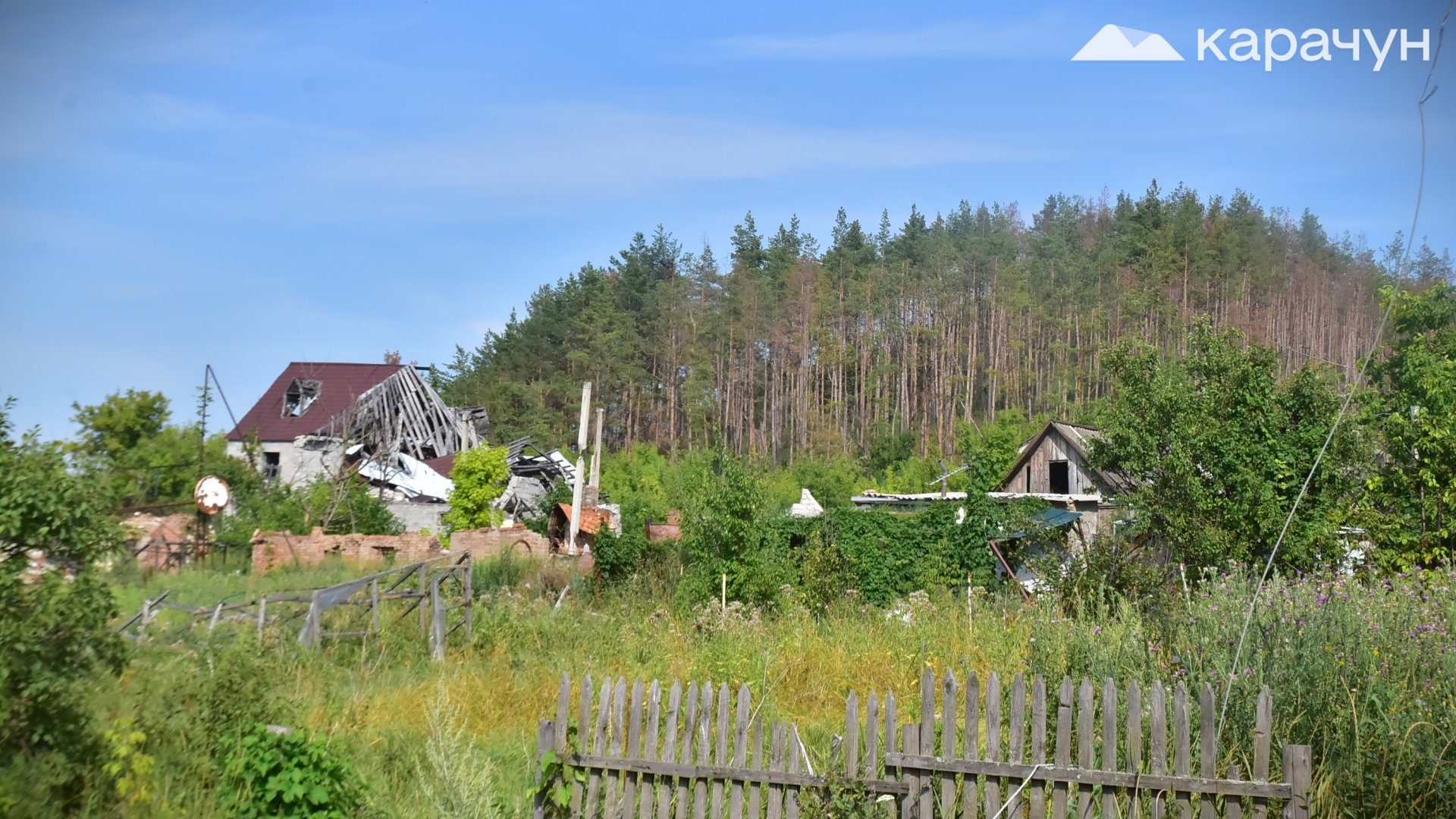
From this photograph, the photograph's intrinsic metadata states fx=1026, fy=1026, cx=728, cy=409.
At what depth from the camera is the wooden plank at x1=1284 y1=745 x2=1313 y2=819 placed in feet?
16.2

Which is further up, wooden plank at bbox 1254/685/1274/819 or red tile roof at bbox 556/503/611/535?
wooden plank at bbox 1254/685/1274/819

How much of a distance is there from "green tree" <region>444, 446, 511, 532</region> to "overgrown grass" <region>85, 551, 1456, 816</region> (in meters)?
20.4

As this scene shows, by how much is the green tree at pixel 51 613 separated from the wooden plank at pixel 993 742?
457 centimetres

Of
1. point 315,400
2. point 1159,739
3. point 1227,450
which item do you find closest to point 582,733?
point 1159,739

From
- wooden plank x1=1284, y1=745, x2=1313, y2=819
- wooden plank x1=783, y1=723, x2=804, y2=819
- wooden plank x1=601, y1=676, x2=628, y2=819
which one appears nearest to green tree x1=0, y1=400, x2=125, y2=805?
wooden plank x1=601, y1=676, x2=628, y2=819

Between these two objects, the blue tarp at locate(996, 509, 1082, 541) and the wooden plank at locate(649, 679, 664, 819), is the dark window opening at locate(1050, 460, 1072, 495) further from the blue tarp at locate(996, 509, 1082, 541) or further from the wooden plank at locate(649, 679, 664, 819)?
the wooden plank at locate(649, 679, 664, 819)

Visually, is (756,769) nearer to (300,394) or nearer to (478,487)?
(478,487)

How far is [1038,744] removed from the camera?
515cm

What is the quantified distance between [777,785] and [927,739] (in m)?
0.92

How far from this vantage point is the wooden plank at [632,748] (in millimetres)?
6082

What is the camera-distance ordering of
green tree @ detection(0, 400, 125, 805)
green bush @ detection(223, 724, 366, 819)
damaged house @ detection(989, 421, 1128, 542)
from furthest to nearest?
damaged house @ detection(989, 421, 1128, 542) < green bush @ detection(223, 724, 366, 819) < green tree @ detection(0, 400, 125, 805)

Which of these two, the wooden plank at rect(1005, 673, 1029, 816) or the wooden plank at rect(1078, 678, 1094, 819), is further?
the wooden plank at rect(1005, 673, 1029, 816)

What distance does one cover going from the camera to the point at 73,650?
5.14 metres

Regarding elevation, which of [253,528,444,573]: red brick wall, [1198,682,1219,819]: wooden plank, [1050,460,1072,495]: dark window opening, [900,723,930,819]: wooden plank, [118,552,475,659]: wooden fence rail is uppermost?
[1050,460,1072,495]: dark window opening
